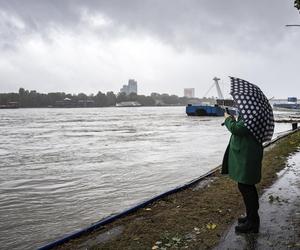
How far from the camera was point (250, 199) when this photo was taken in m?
5.24

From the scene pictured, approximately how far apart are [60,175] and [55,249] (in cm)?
757

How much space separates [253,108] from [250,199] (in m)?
1.33

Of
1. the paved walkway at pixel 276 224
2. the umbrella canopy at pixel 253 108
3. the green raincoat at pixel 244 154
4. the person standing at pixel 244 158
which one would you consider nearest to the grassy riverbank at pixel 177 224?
the paved walkway at pixel 276 224

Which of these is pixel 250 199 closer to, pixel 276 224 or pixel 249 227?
pixel 249 227

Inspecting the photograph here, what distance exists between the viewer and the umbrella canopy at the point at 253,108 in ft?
15.9

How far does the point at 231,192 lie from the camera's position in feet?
26.2

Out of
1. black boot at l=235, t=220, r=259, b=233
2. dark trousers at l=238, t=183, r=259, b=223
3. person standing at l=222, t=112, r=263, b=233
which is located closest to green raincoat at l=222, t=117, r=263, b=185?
person standing at l=222, t=112, r=263, b=233

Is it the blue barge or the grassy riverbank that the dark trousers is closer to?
the grassy riverbank

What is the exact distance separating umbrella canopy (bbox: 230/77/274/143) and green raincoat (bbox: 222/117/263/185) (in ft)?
0.31

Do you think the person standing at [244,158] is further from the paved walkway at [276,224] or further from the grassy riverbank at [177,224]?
the grassy riverbank at [177,224]

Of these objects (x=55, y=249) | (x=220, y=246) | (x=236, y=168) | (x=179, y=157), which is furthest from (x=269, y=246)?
(x=179, y=157)

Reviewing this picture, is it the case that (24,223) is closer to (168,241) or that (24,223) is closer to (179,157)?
(168,241)

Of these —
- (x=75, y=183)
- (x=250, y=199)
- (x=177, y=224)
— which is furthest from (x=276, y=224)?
(x=75, y=183)

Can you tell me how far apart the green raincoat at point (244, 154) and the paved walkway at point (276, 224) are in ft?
2.59
